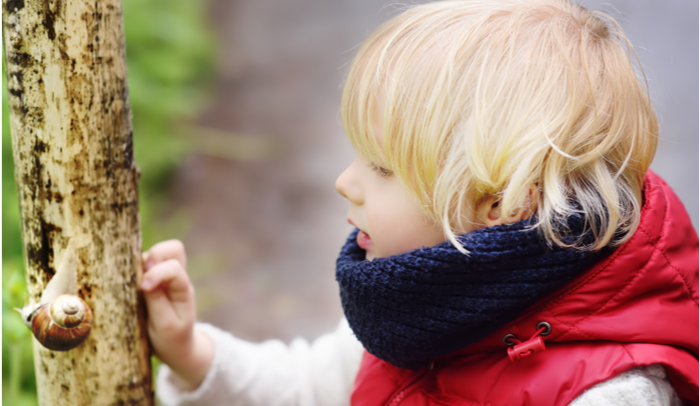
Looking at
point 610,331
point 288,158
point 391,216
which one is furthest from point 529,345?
point 288,158

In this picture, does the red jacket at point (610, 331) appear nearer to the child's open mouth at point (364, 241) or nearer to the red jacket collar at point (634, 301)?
the red jacket collar at point (634, 301)

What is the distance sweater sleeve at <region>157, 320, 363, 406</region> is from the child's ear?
22.1 inches

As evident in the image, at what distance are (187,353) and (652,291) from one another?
97 centimetres

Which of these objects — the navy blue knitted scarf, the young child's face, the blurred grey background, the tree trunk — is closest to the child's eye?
the young child's face

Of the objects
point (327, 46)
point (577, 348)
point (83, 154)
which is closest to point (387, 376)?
point (577, 348)

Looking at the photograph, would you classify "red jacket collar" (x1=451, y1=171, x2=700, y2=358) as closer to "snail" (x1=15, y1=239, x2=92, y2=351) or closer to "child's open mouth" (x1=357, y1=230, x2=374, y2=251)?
"child's open mouth" (x1=357, y1=230, x2=374, y2=251)

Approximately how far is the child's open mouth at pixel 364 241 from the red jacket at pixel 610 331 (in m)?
0.28

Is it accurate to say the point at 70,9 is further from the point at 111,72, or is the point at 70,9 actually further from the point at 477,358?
the point at 477,358

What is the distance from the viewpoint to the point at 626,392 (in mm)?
950

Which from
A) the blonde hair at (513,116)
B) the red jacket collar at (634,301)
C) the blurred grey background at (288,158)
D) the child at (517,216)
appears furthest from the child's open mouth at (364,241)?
the blurred grey background at (288,158)

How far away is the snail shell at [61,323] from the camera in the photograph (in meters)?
0.98

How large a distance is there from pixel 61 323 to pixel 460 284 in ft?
2.21

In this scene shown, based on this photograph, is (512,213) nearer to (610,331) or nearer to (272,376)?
(610,331)

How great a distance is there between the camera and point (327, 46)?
5.76 metres
